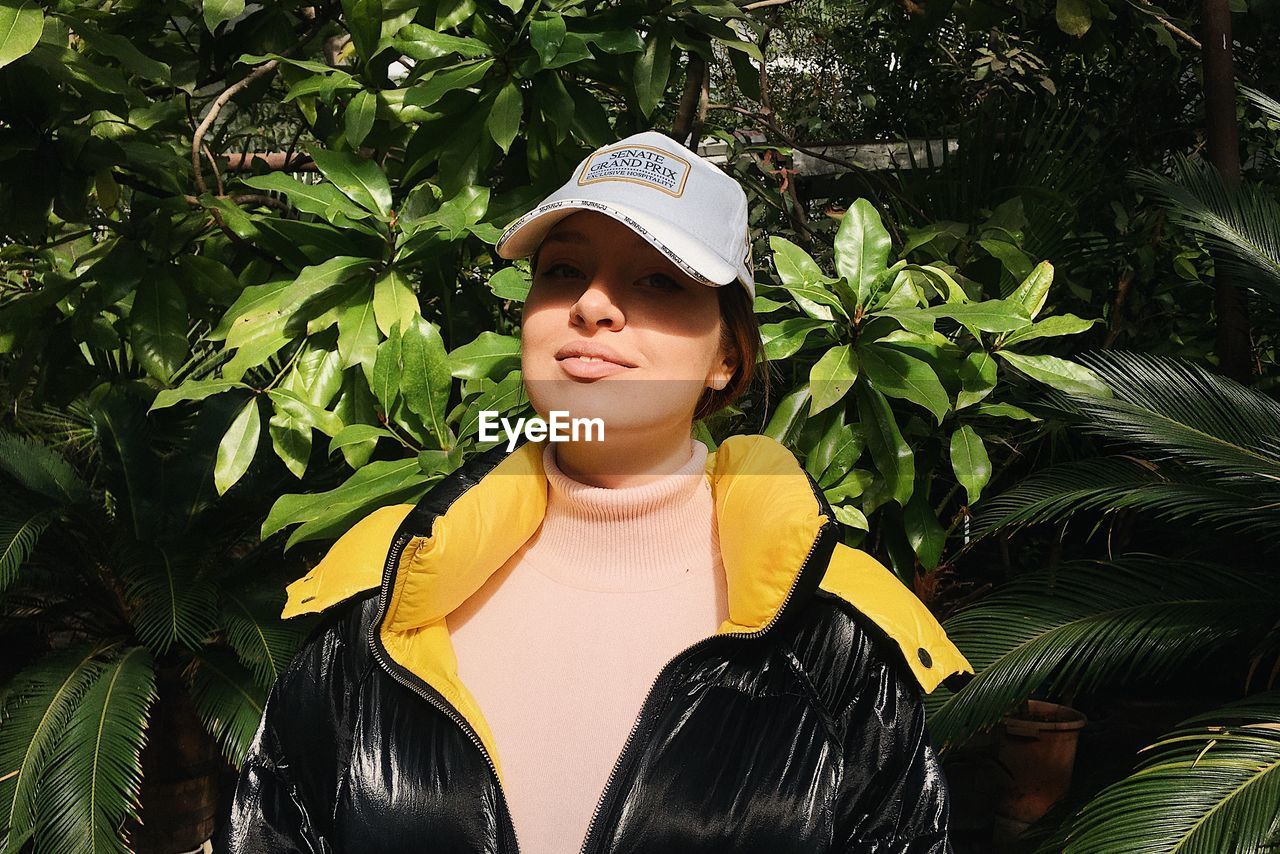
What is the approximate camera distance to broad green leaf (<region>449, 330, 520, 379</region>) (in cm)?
199

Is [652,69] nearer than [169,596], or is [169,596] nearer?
[652,69]

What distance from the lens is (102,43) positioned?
1.95 metres

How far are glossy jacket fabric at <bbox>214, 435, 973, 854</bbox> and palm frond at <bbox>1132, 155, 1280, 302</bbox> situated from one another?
1.93 metres

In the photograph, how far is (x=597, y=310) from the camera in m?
0.94

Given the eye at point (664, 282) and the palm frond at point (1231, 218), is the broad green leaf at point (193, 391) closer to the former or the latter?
the eye at point (664, 282)

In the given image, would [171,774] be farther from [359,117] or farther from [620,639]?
[620,639]

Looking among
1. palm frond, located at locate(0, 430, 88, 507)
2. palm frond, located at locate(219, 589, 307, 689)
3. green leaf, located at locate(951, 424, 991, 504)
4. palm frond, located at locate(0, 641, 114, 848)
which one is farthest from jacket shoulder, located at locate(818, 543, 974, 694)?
palm frond, located at locate(0, 430, 88, 507)

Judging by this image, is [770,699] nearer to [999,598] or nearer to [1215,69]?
[999,598]

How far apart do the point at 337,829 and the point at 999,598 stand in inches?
72.4

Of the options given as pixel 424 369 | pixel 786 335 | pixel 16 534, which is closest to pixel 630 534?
pixel 424 369

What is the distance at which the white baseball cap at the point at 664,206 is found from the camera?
0.95m

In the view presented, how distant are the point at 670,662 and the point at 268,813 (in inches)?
16.1

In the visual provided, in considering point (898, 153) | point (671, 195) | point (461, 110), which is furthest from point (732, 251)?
point (898, 153)

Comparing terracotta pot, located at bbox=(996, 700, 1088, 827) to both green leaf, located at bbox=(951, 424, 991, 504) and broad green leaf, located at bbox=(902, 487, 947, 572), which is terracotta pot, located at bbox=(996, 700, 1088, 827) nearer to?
broad green leaf, located at bbox=(902, 487, 947, 572)
